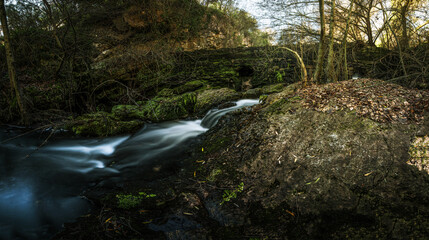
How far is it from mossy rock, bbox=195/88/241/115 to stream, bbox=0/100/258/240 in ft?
4.67

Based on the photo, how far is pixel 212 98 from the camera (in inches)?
353

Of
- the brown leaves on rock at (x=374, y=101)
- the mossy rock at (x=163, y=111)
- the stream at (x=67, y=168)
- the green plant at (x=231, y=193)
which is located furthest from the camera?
the mossy rock at (x=163, y=111)

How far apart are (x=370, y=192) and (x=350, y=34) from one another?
391 inches

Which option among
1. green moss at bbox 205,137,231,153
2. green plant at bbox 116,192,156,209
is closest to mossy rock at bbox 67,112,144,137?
green moss at bbox 205,137,231,153

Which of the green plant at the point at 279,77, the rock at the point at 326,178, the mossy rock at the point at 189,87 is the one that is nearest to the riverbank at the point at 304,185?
the rock at the point at 326,178

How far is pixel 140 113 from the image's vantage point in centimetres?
808

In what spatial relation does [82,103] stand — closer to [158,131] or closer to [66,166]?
[158,131]

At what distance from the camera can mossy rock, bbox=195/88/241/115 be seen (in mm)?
8484

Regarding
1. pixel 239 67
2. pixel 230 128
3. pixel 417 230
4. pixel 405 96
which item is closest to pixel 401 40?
pixel 405 96

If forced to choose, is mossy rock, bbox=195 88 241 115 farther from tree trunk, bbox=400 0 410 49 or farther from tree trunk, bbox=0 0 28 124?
tree trunk, bbox=400 0 410 49

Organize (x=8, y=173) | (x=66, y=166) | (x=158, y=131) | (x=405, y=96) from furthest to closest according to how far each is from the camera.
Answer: (x=158, y=131)
(x=66, y=166)
(x=8, y=173)
(x=405, y=96)

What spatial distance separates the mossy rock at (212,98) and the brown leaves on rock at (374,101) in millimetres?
4365

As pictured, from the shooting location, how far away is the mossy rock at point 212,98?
848 cm

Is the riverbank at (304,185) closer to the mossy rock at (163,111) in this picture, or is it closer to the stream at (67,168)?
the stream at (67,168)
